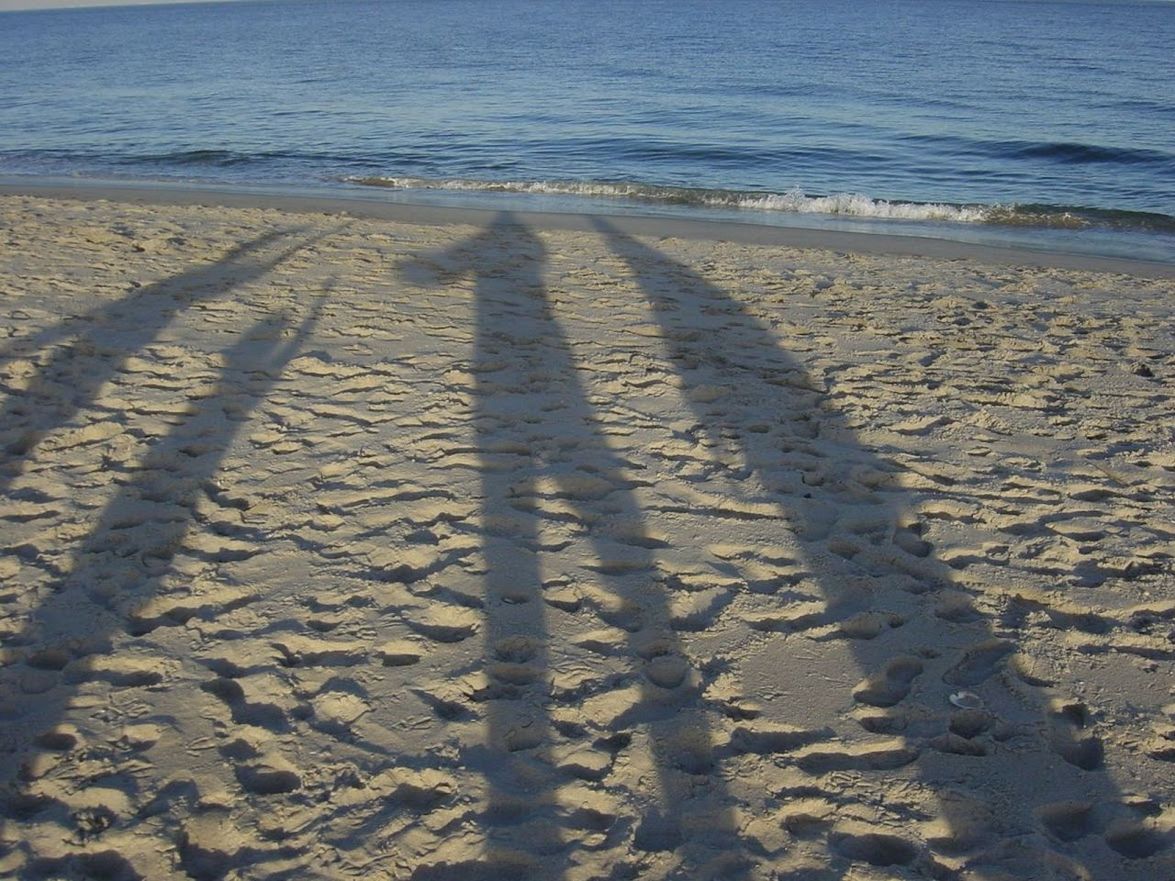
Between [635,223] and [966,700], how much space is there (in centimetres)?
904

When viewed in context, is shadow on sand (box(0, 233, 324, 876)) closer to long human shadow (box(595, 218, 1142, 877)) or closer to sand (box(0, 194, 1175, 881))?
sand (box(0, 194, 1175, 881))

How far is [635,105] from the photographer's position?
21.5 m

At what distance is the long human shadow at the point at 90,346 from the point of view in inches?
176

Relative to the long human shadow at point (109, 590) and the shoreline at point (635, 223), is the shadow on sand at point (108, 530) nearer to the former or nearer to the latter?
the long human shadow at point (109, 590)

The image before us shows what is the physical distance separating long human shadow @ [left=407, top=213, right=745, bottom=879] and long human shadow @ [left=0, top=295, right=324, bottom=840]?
1171 millimetres

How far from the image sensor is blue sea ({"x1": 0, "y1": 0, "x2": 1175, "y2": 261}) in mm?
13297

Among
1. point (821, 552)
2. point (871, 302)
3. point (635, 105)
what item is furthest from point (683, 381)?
point (635, 105)

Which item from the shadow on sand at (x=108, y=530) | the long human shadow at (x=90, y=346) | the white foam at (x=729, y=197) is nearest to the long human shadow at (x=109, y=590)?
the shadow on sand at (x=108, y=530)

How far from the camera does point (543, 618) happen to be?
3215 mm

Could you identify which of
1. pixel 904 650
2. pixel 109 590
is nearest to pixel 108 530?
pixel 109 590

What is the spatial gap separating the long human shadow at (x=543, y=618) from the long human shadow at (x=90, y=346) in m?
2.15

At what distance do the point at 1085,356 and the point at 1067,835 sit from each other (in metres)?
4.59

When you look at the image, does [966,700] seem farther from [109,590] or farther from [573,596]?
[109,590]

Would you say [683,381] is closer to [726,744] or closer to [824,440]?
[824,440]
